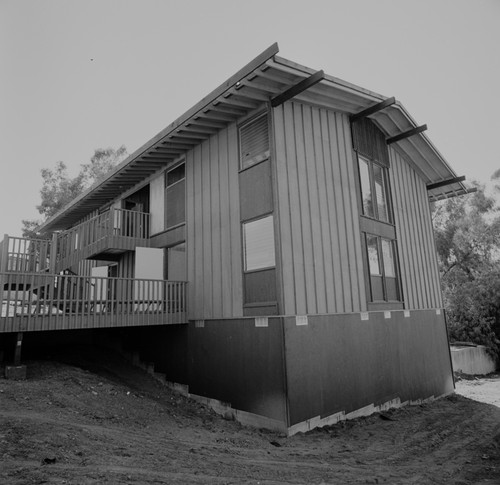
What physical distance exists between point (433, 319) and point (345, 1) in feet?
32.2

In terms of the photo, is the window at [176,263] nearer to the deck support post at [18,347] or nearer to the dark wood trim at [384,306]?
the deck support post at [18,347]

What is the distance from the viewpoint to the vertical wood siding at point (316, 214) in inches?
320

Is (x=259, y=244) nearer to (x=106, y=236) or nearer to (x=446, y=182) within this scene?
(x=106, y=236)

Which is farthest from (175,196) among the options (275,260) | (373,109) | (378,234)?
(373,109)

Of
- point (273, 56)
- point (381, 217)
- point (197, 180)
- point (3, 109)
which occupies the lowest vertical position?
point (381, 217)

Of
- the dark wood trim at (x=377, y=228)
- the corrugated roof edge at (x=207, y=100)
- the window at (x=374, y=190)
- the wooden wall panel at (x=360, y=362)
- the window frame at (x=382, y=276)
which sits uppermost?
the corrugated roof edge at (x=207, y=100)

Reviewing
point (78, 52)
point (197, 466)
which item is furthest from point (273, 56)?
point (197, 466)

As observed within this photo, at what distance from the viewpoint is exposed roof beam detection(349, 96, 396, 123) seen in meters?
10.2

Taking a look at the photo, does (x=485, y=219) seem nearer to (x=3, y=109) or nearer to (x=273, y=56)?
(x=273, y=56)

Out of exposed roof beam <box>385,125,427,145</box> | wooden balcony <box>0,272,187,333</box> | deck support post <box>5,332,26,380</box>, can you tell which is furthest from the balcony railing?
exposed roof beam <box>385,125,427,145</box>

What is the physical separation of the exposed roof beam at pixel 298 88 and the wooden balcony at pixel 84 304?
5265mm

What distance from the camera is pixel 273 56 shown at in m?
6.97

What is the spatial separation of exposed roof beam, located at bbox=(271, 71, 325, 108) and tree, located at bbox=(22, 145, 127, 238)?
22.2 meters

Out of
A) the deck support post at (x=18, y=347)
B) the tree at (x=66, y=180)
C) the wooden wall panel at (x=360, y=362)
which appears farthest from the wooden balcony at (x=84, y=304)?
the tree at (x=66, y=180)
